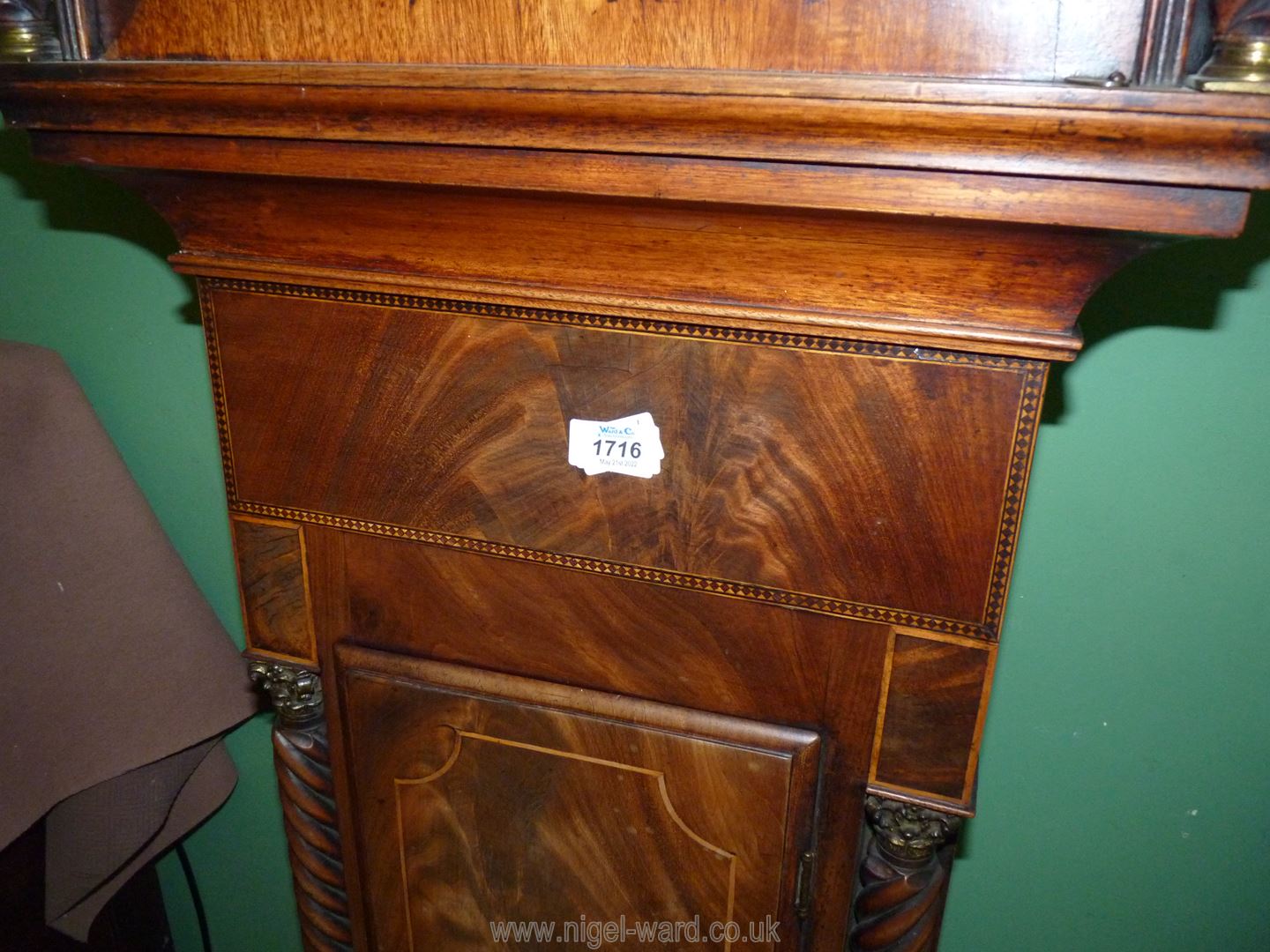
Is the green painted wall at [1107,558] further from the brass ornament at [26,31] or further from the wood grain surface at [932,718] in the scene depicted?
the brass ornament at [26,31]

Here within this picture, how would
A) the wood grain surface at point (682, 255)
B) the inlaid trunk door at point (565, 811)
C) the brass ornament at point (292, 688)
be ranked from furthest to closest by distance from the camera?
1. the brass ornament at point (292, 688)
2. the inlaid trunk door at point (565, 811)
3. the wood grain surface at point (682, 255)

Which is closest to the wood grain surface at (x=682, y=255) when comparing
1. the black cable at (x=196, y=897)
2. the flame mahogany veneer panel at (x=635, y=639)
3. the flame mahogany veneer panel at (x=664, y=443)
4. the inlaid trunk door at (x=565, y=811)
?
the flame mahogany veneer panel at (x=664, y=443)

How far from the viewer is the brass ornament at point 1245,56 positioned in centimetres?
55

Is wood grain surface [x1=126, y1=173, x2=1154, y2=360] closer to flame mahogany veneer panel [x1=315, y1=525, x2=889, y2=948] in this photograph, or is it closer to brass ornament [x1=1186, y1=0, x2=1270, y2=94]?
brass ornament [x1=1186, y1=0, x2=1270, y2=94]

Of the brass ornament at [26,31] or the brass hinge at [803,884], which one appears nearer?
the brass ornament at [26,31]

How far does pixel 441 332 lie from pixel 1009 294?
1.40ft

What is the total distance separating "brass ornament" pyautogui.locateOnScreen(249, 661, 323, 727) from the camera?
1.02m

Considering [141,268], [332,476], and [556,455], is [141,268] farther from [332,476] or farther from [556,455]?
[556,455]

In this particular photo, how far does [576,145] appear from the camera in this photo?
25.5 inches

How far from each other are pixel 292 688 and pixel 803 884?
529mm

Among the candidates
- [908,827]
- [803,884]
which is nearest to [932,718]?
[908,827]

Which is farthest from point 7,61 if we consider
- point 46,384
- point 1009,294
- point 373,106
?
point 1009,294

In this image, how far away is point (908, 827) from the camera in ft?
2.82

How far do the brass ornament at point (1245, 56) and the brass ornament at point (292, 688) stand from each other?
2.90ft
